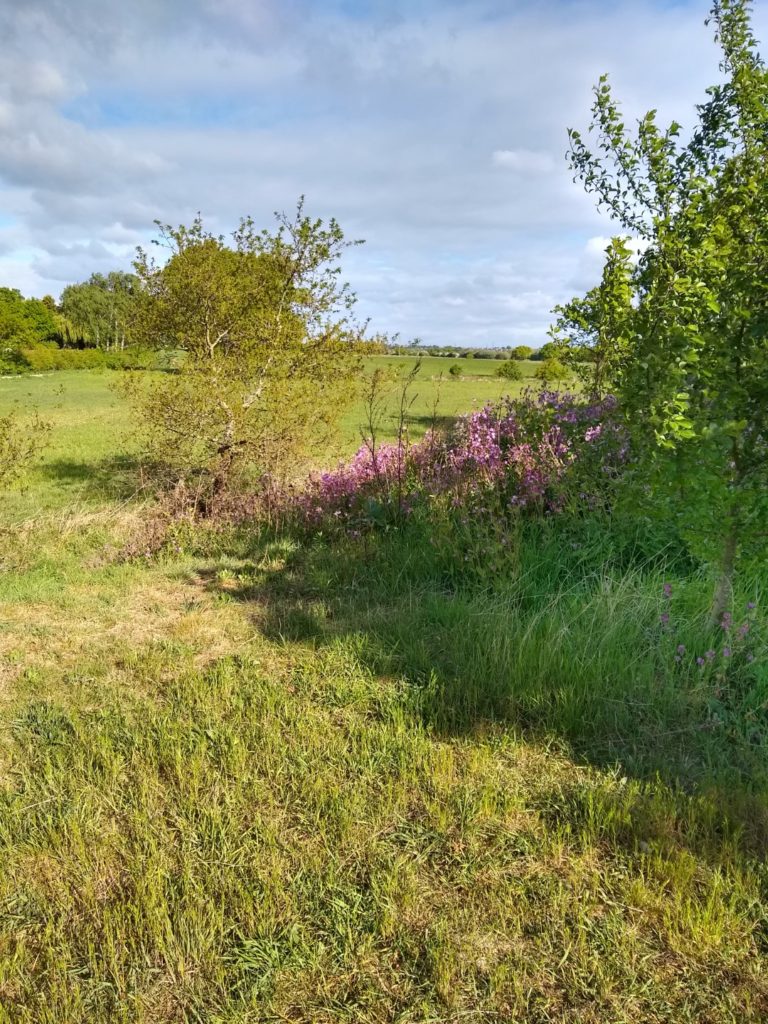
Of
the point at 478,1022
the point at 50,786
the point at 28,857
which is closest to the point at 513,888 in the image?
the point at 478,1022

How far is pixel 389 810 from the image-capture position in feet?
8.41

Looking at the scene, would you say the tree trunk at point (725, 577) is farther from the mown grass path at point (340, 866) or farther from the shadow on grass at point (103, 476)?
the shadow on grass at point (103, 476)

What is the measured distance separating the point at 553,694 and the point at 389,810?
121 centimetres

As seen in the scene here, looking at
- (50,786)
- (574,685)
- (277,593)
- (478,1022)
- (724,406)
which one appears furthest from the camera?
(277,593)

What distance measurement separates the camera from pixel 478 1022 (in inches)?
69.3

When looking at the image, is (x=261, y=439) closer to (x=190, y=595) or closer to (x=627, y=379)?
(x=190, y=595)

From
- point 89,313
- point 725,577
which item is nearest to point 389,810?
point 725,577

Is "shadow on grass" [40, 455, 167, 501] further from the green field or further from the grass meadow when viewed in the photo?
the grass meadow

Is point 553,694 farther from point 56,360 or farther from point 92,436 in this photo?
point 56,360

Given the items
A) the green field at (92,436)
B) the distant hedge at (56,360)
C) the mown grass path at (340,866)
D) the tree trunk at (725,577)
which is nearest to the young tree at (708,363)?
the tree trunk at (725,577)

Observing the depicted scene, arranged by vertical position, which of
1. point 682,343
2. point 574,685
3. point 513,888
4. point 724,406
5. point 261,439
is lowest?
point 513,888

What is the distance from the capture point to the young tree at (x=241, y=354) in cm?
760

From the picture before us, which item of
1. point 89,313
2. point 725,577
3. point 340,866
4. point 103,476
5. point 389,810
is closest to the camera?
point 340,866

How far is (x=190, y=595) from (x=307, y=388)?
372cm
